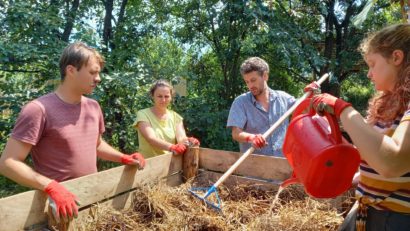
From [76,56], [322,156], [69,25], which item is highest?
[69,25]

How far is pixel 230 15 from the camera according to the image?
5.43 meters

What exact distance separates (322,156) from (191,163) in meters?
1.53

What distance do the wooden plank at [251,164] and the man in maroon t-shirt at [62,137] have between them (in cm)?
67

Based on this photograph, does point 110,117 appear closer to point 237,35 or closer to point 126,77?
point 126,77

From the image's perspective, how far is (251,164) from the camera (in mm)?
2693

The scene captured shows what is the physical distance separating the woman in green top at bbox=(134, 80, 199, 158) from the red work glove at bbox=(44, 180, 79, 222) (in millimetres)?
1244

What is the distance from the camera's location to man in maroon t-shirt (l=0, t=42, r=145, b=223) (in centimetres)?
175

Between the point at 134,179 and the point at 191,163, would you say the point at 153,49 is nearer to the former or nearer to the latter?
the point at 191,163

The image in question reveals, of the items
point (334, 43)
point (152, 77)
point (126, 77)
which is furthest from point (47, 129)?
point (334, 43)

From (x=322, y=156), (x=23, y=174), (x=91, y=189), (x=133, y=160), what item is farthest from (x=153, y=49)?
(x=322, y=156)

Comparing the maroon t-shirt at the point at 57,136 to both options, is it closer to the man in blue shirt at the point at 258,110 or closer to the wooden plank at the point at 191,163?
the wooden plank at the point at 191,163

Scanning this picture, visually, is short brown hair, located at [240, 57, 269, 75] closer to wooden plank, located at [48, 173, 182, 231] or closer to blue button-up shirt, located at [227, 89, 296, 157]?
blue button-up shirt, located at [227, 89, 296, 157]

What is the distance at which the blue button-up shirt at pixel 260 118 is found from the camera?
293cm

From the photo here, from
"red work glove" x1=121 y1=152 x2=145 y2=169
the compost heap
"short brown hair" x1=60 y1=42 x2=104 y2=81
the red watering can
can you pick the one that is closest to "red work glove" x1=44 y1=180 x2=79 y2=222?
the compost heap
